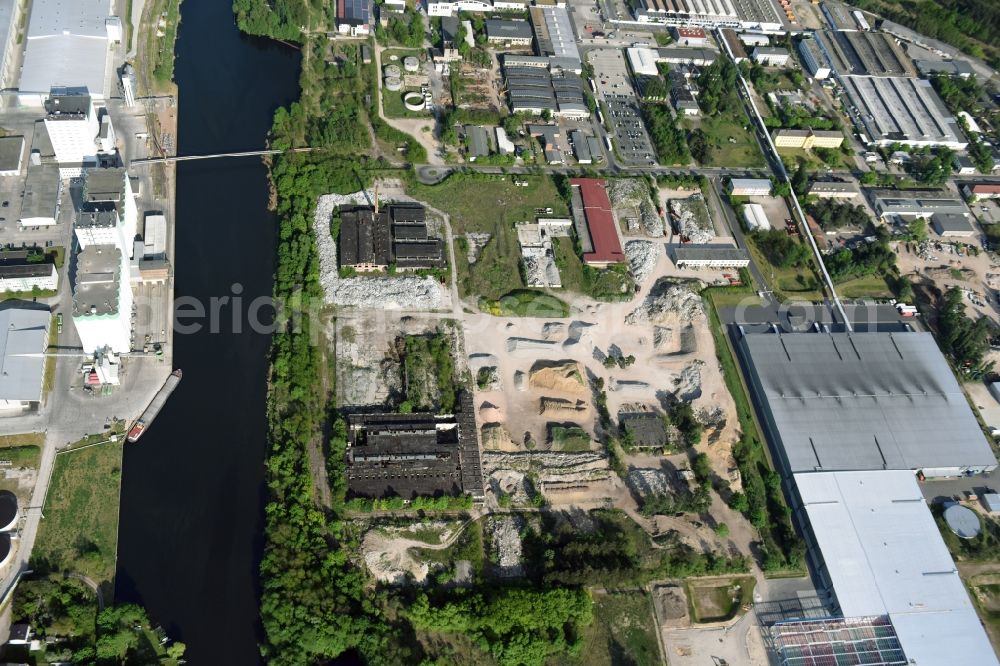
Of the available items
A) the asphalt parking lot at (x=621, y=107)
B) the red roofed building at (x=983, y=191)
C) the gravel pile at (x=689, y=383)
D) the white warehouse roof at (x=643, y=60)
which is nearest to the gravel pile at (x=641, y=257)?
the gravel pile at (x=689, y=383)

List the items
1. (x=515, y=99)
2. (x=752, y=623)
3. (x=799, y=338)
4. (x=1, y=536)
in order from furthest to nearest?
1. (x=515, y=99)
2. (x=799, y=338)
3. (x=752, y=623)
4. (x=1, y=536)

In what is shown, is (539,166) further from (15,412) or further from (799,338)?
(15,412)

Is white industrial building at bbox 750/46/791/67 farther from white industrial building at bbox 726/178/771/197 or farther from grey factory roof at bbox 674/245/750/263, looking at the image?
grey factory roof at bbox 674/245/750/263

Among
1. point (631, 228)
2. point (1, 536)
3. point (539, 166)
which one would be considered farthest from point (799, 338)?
point (1, 536)

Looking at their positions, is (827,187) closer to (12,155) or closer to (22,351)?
(22,351)

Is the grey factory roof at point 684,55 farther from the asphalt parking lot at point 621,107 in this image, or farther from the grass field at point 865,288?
the grass field at point 865,288

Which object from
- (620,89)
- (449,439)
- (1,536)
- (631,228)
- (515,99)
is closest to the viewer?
(1,536)

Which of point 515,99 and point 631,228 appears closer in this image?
point 631,228

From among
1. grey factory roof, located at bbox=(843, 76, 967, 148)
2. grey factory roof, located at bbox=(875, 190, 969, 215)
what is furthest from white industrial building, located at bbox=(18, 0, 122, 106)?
grey factory roof, located at bbox=(843, 76, 967, 148)
